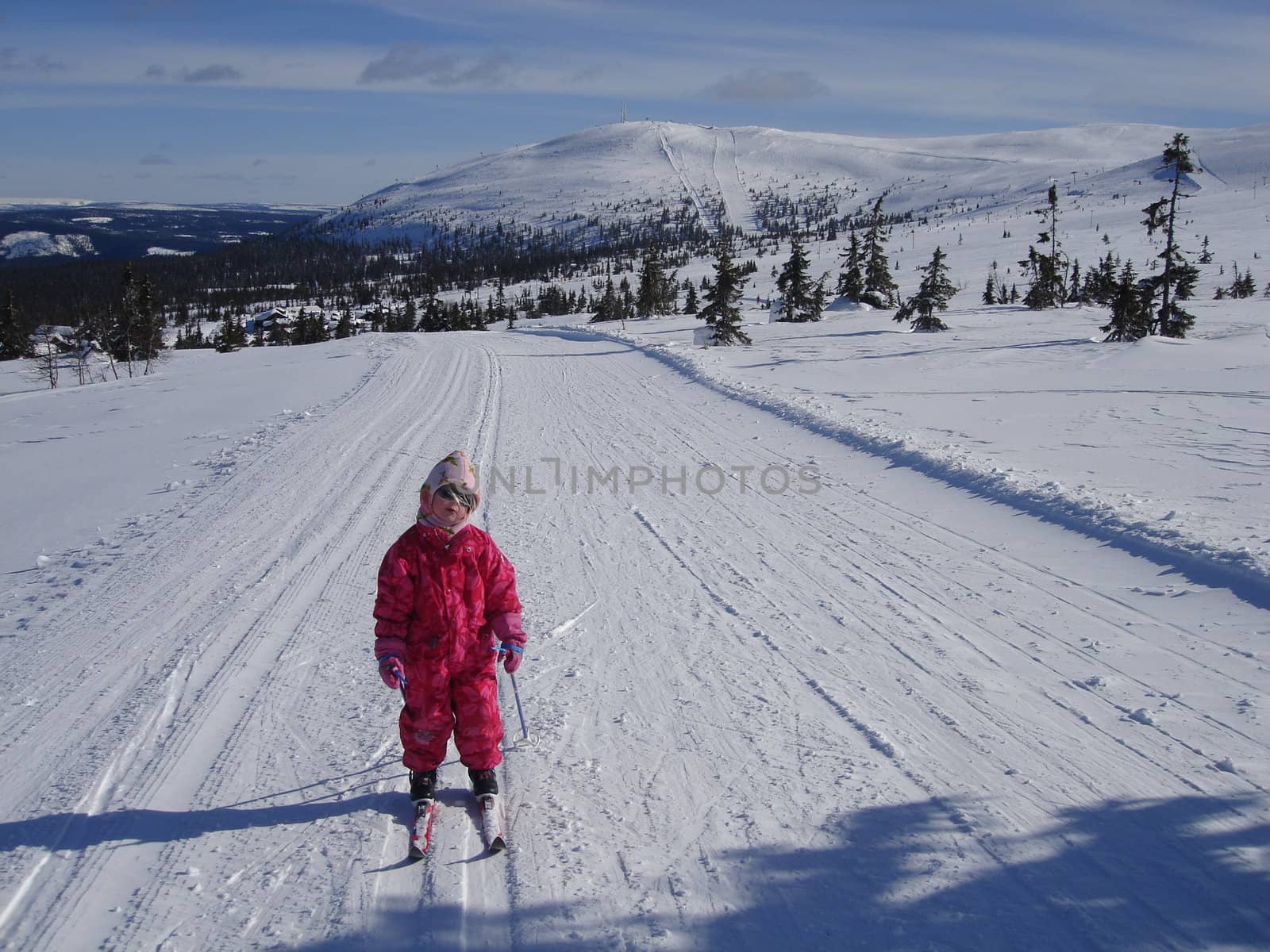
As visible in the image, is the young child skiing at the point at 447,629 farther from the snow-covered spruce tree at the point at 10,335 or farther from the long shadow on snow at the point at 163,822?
the snow-covered spruce tree at the point at 10,335

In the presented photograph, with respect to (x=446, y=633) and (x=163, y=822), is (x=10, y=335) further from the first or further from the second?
(x=446, y=633)

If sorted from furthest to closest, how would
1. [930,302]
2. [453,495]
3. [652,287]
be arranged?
1. [652,287]
2. [930,302]
3. [453,495]

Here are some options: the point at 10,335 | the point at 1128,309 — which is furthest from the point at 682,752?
the point at 10,335

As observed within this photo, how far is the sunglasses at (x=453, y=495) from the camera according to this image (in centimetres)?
324

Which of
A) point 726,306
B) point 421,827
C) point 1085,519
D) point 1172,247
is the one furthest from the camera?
point 726,306

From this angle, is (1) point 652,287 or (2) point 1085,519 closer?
(2) point 1085,519

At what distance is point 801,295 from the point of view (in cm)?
4250

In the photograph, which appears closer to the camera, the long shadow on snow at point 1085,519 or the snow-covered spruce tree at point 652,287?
the long shadow on snow at point 1085,519

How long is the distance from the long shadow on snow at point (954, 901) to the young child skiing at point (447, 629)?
622mm

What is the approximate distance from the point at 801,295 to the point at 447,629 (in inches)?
1651

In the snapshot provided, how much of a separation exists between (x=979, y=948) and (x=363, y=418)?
1232 cm

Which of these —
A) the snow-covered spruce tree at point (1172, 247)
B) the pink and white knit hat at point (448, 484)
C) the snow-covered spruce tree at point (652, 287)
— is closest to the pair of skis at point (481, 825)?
the pink and white knit hat at point (448, 484)

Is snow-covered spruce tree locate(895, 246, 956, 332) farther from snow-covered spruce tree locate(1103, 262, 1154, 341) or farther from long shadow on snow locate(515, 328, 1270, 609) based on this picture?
long shadow on snow locate(515, 328, 1270, 609)

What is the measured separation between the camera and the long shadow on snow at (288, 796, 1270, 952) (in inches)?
103
